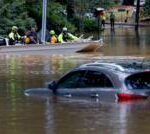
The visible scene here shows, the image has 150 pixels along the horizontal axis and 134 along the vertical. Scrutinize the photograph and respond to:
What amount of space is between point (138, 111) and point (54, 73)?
11.1 metres

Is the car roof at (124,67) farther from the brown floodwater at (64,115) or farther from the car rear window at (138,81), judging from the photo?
the brown floodwater at (64,115)

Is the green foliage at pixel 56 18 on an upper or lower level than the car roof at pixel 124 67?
lower

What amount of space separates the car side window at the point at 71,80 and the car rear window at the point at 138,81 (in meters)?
1.12

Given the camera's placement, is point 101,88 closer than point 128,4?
Yes

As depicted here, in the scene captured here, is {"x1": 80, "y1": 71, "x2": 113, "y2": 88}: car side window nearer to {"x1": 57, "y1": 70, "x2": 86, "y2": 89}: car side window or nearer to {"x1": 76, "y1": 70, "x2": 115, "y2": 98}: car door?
{"x1": 76, "y1": 70, "x2": 115, "y2": 98}: car door

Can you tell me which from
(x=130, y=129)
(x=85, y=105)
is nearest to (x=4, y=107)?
(x=85, y=105)

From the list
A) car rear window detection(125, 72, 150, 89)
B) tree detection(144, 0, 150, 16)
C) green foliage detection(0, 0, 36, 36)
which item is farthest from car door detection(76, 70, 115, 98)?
tree detection(144, 0, 150, 16)

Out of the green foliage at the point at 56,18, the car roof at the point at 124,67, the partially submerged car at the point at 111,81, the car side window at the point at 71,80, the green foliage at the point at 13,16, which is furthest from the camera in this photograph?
the green foliage at the point at 56,18

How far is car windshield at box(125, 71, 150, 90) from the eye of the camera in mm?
14797

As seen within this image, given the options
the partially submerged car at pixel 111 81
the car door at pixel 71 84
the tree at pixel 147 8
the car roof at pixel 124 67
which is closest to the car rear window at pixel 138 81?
the partially submerged car at pixel 111 81

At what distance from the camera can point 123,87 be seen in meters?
14.7

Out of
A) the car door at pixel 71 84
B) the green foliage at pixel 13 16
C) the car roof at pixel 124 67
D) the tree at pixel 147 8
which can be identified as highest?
the car roof at pixel 124 67

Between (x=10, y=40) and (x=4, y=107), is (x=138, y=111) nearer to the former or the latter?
(x=4, y=107)

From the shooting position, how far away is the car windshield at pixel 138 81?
1480 centimetres
